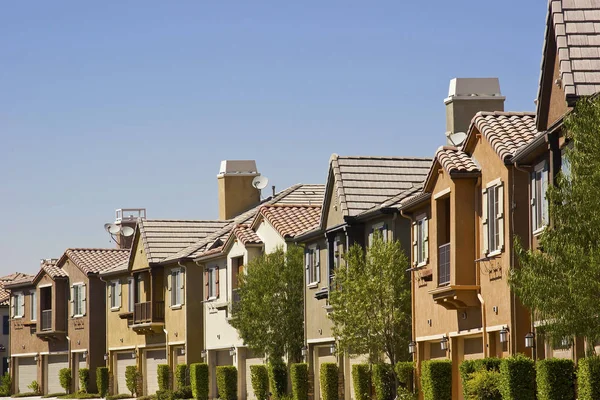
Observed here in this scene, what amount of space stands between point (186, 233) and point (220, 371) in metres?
12.8

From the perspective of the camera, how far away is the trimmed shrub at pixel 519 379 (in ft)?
88.4

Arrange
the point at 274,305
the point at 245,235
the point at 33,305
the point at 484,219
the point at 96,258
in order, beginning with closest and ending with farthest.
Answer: the point at 484,219 < the point at 274,305 < the point at 245,235 < the point at 96,258 < the point at 33,305

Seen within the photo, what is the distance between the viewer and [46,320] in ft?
245

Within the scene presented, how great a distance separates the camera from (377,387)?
126 feet

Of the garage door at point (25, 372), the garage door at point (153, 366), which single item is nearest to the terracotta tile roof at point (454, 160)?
the garage door at point (153, 366)

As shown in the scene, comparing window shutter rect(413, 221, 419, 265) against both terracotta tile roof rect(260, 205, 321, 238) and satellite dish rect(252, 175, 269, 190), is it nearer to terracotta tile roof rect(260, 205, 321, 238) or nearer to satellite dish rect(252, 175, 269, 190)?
terracotta tile roof rect(260, 205, 321, 238)

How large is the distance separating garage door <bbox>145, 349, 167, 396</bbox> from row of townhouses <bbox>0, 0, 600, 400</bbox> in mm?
100

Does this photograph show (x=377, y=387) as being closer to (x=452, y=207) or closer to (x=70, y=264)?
(x=452, y=207)

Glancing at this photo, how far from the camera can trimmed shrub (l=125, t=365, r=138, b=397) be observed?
208ft

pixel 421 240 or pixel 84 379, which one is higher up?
pixel 421 240

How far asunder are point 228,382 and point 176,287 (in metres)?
9.23

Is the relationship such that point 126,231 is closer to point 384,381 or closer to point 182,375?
point 182,375

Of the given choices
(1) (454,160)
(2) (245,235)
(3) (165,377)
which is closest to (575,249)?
(1) (454,160)

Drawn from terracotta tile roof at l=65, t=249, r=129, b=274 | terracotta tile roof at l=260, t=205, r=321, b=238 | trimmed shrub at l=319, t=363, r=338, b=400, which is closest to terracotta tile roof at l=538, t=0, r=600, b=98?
trimmed shrub at l=319, t=363, r=338, b=400
